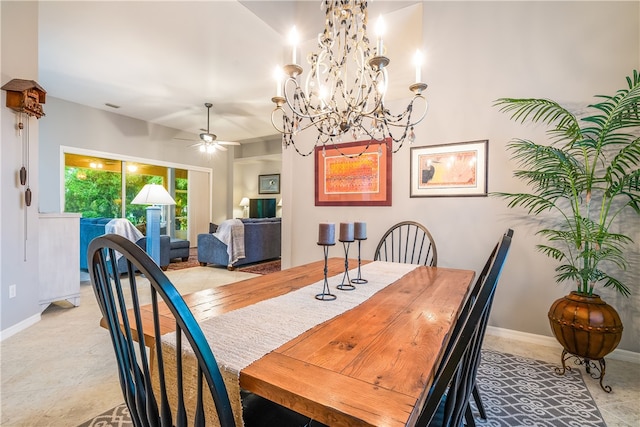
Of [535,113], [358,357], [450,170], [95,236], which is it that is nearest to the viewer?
[358,357]

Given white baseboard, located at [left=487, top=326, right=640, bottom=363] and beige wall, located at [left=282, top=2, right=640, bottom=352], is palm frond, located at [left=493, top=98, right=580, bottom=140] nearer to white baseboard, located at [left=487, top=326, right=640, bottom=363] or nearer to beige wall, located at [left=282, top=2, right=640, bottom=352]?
beige wall, located at [left=282, top=2, right=640, bottom=352]

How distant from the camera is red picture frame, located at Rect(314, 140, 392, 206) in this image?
303cm

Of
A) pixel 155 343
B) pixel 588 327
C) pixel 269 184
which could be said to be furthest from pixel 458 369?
pixel 269 184

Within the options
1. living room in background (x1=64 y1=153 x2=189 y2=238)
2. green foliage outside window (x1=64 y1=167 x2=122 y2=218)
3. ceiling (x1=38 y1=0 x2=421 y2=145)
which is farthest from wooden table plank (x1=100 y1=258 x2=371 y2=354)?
green foliage outside window (x1=64 y1=167 x2=122 y2=218)

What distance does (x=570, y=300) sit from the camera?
1.95 meters

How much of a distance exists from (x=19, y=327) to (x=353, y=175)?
316 cm

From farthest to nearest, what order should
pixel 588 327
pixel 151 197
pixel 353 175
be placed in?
pixel 151 197
pixel 353 175
pixel 588 327

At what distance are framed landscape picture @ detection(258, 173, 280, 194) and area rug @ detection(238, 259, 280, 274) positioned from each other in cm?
393

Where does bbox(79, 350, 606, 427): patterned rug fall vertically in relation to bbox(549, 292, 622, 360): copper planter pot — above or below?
below

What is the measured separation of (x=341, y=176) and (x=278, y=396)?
273cm

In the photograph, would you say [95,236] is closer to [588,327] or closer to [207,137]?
[207,137]

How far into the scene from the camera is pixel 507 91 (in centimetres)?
250

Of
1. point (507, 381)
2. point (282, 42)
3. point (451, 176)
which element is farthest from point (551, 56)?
point (282, 42)

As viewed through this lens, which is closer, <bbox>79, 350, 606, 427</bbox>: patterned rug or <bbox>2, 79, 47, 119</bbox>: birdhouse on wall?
<bbox>79, 350, 606, 427</bbox>: patterned rug
